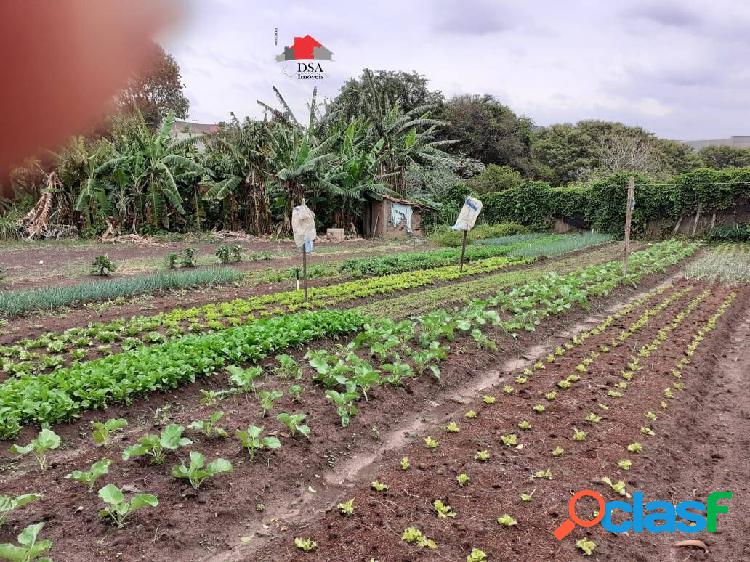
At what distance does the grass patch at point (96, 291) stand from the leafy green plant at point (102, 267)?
163 cm

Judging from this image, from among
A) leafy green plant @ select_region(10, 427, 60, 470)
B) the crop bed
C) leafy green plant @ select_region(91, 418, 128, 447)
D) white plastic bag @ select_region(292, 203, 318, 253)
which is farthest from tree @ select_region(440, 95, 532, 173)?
leafy green plant @ select_region(10, 427, 60, 470)

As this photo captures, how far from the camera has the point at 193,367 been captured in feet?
20.9

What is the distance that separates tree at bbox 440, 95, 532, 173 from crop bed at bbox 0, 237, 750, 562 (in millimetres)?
28450

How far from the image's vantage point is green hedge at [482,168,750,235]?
24266 mm

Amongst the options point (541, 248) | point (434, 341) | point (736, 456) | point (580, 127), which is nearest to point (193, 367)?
point (434, 341)

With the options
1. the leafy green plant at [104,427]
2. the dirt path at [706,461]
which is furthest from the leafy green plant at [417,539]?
the leafy green plant at [104,427]

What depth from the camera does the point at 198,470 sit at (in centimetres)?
430

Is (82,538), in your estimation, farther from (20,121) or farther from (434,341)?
(434,341)

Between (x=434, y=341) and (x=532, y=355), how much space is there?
1.59 meters

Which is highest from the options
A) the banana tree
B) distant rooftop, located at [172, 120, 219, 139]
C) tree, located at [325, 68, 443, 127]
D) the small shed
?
tree, located at [325, 68, 443, 127]

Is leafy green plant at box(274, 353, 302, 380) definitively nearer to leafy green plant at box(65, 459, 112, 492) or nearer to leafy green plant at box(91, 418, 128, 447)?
leafy green plant at box(91, 418, 128, 447)

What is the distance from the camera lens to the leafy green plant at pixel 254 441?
15.5ft

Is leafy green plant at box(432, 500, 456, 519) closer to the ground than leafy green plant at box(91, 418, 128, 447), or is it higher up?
closer to the ground

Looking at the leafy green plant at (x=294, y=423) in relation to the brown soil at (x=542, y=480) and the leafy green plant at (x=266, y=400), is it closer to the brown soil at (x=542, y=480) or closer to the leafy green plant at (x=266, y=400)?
the leafy green plant at (x=266, y=400)
